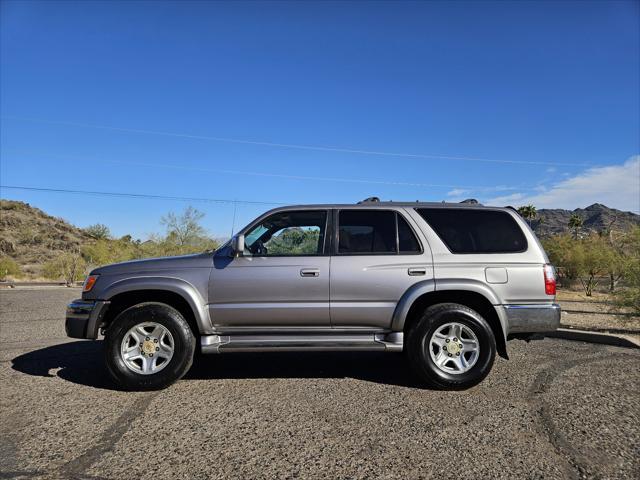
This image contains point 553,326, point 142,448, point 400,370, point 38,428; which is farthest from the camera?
point 400,370

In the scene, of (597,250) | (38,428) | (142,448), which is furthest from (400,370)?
(597,250)

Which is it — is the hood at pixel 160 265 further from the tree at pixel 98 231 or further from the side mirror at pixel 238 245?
the tree at pixel 98 231

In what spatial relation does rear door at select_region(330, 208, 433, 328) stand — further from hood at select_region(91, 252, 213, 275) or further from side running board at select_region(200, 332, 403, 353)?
hood at select_region(91, 252, 213, 275)

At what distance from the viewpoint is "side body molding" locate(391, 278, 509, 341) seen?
16.1 feet

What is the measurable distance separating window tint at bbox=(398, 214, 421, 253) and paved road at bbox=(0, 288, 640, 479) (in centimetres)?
147

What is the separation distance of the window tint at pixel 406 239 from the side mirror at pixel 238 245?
176 centimetres

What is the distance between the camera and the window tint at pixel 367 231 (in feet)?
17.1

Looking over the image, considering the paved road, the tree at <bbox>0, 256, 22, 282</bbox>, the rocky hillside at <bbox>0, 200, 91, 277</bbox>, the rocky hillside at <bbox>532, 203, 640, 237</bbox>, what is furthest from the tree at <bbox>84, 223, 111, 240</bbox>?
the rocky hillside at <bbox>532, 203, 640, 237</bbox>

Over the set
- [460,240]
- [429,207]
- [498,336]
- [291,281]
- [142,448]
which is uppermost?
[429,207]

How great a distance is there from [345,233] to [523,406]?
248 cm

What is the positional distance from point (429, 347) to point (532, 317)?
115 cm

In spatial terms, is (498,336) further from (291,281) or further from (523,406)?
(291,281)

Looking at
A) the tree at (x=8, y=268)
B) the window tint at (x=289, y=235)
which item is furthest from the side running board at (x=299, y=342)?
the tree at (x=8, y=268)

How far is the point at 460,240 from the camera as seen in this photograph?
520 centimetres
